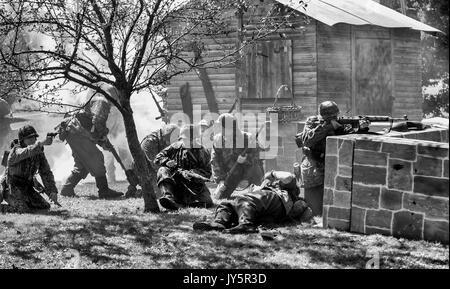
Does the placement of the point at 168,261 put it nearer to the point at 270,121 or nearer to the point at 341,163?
the point at 341,163

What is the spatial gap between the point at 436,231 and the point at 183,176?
4.75 meters

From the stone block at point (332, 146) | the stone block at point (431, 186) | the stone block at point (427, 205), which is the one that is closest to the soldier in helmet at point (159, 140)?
the stone block at point (332, 146)

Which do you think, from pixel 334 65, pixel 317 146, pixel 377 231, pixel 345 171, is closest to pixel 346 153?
pixel 345 171

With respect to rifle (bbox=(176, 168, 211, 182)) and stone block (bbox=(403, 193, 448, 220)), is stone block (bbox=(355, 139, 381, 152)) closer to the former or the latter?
stone block (bbox=(403, 193, 448, 220))

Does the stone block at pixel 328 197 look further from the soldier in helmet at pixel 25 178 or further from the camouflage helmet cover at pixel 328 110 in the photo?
the soldier in helmet at pixel 25 178

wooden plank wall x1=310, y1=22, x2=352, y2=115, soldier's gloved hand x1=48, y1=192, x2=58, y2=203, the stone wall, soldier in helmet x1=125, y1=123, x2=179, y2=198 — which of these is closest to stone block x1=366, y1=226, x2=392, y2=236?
the stone wall

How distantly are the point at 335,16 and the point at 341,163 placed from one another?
10.4m

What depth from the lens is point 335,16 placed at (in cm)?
1695

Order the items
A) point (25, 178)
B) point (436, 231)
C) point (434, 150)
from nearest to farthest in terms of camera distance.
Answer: point (434, 150) < point (436, 231) < point (25, 178)

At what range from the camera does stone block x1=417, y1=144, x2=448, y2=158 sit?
6.27 meters

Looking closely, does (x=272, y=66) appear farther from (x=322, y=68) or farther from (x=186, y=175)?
(x=186, y=175)

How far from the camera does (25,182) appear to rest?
9930 millimetres

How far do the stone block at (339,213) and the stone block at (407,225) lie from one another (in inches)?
26.1
